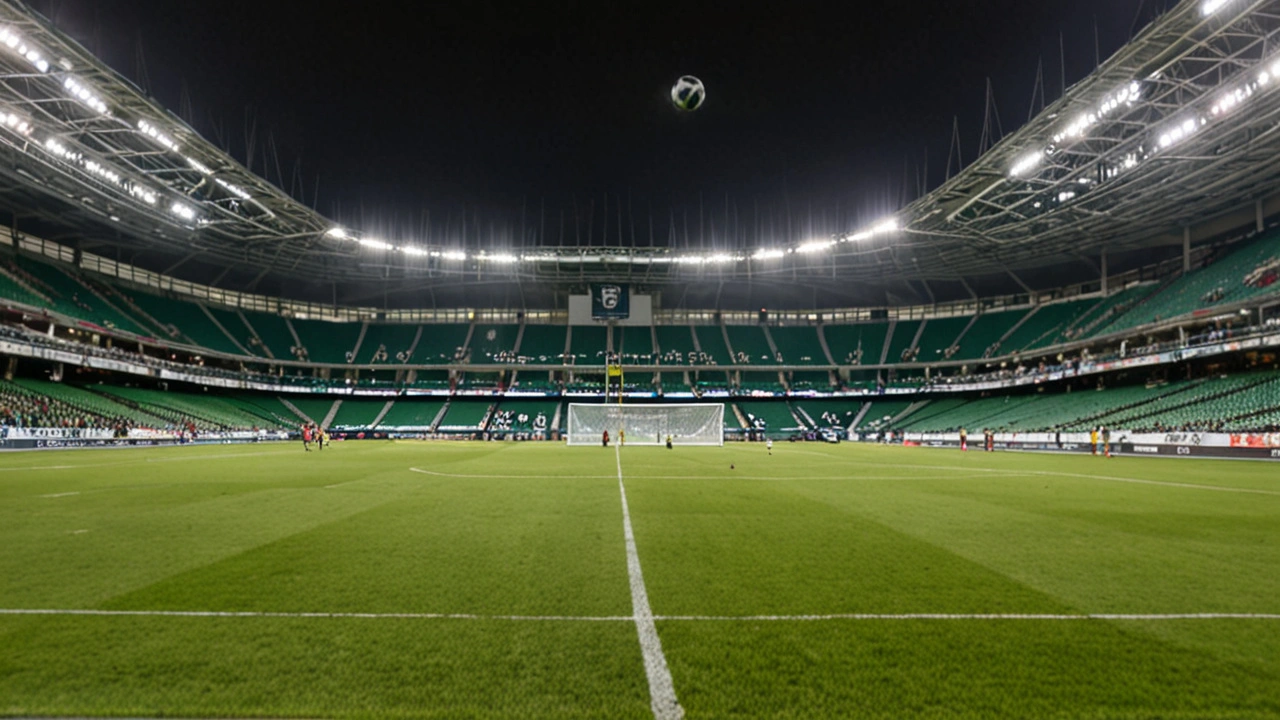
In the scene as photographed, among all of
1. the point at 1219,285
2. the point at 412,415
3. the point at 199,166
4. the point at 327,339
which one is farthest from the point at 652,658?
the point at 327,339

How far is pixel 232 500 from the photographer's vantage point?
10.1m

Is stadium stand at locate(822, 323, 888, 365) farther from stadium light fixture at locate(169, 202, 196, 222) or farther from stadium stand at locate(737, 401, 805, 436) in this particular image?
stadium light fixture at locate(169, 202, 196, 222)

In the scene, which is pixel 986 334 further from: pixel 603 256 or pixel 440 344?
pixel 440 344

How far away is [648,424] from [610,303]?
23.3 metres

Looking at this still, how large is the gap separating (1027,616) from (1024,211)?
48.1 meters

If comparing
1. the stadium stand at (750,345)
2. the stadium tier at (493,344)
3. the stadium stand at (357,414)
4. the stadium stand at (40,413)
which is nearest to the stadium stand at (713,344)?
the stadium stand at (750,345)

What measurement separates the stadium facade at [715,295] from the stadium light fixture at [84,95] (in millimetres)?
86

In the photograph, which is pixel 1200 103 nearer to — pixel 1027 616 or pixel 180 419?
pixel 1027 616

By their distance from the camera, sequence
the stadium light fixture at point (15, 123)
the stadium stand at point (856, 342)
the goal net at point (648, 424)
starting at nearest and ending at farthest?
the stadium light fixture at point (15, 123) → the goal net at point (648, 424) → the stadium stand at point (856, 342)

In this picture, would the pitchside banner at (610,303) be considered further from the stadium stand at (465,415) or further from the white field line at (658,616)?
the white field line at (658,616)

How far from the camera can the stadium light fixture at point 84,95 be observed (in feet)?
83.5

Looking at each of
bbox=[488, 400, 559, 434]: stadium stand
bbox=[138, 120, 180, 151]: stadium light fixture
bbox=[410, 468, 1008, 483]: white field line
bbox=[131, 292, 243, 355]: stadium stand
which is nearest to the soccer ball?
bbox=[410, 468, 1008, 483]: white field line

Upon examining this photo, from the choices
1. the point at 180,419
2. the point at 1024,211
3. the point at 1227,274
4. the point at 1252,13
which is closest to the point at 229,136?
the point at 180,419

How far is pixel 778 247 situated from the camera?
180 ft
